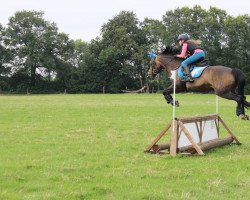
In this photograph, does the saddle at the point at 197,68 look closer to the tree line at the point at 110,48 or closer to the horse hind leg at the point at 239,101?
the horse hind leg at the point at 239,101

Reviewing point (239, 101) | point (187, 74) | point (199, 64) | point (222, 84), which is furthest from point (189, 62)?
point (239, 101)

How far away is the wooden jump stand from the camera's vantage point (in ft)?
36.5

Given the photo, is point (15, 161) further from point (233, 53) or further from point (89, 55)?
point (89, 55)

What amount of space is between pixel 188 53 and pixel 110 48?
62.9 meters

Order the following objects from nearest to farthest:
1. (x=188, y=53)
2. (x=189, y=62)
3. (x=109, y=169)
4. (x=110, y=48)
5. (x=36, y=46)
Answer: (x=109, y=169) → (x=189, y=62) → (x=188, y=53) → (x=110, y=48) → (x=36, y=46)

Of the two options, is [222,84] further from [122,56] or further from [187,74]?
[122,56]

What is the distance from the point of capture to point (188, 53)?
38.6 ft

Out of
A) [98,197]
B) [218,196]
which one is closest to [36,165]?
[98,197]

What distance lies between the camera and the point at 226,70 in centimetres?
1088

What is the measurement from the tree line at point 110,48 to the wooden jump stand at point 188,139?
189 feet

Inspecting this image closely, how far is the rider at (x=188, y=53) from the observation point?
11320mm

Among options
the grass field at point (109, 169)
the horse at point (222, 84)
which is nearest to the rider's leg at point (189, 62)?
the horse at point (222, 84)

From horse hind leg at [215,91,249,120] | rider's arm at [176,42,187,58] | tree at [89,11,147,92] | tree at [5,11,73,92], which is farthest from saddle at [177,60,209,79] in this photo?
tree at [5,11,73,92]

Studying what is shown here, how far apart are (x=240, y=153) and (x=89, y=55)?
6765 centimetres
